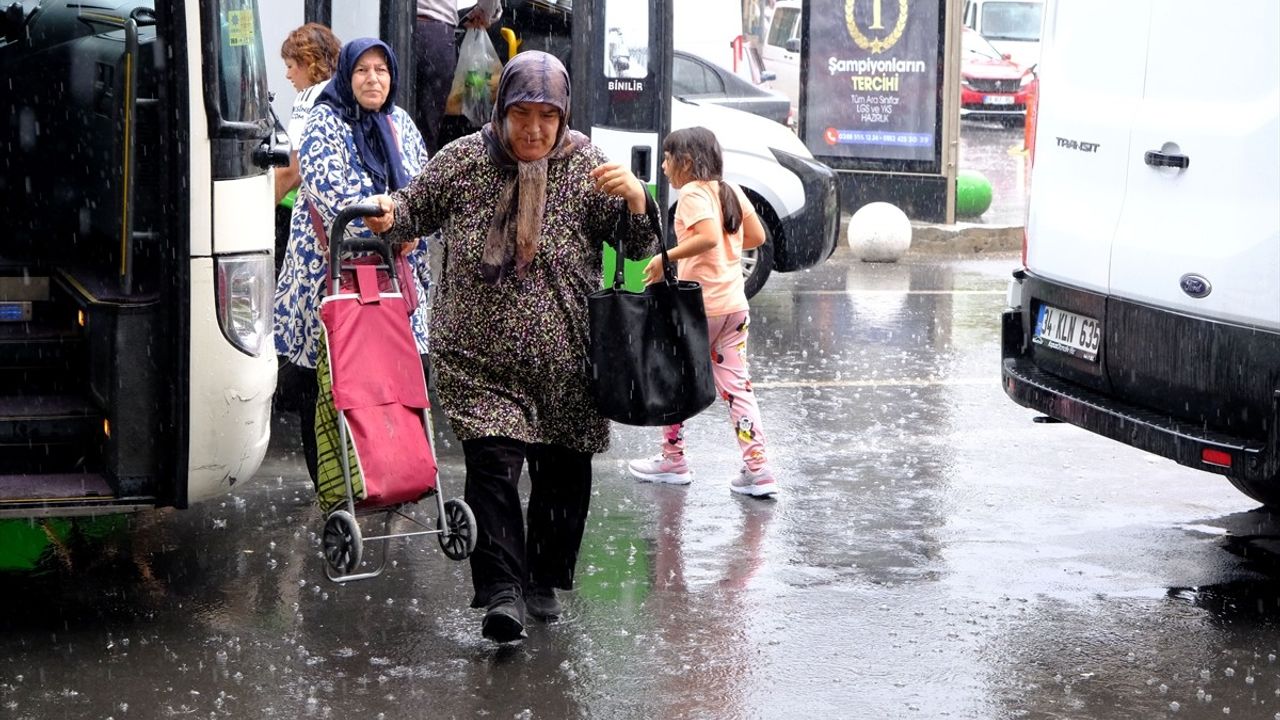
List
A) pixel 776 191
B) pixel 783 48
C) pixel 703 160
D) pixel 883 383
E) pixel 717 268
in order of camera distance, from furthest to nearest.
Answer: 1. pixel 783 48
2. pixel 776 191
3. pixel 883 383
4. pixel 717 268
5. pixel 703 160

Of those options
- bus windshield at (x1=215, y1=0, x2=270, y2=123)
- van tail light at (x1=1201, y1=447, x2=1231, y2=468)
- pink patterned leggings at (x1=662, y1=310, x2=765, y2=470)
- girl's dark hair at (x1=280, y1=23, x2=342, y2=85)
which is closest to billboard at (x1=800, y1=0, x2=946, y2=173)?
pink patterned leggings at (x1=662, y1=310, x2=765, y2=470)

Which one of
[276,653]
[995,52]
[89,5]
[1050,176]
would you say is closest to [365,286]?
[276,653]

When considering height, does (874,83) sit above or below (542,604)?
above

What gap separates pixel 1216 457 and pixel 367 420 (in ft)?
8.77

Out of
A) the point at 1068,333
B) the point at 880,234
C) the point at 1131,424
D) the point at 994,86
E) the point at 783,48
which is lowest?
the point at 1131,424

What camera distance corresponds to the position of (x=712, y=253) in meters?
7.23

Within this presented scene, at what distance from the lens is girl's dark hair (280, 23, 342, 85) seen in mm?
7426

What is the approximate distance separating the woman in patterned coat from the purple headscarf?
3.87 ft

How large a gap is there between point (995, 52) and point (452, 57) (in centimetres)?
2305

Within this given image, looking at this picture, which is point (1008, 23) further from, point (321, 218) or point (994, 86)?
point (321, 218)

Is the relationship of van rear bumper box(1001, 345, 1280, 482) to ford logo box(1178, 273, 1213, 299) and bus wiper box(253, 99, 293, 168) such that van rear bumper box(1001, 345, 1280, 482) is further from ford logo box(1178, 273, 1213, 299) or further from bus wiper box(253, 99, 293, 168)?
bus wiper box(253, 99, 293, 168)

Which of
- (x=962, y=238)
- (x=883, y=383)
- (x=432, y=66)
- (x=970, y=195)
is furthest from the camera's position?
(x=970, y=195)

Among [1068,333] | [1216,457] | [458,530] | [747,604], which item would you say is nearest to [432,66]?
[1068,333]

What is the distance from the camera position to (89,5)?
6.66 meters
